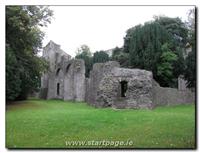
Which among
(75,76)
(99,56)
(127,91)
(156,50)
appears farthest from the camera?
(75,76)

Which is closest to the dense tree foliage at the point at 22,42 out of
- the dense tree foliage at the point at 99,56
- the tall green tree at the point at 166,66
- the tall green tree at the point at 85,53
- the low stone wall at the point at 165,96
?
the tall green tree at the point at 85,53

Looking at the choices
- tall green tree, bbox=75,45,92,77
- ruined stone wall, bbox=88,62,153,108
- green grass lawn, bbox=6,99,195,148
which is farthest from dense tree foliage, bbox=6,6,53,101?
ruined stone wall, bbox=88,62,153,108

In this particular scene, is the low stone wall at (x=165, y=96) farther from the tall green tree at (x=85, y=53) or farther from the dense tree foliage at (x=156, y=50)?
the tall green tree at (x=85, y=53)

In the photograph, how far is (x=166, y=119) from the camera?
948 cm

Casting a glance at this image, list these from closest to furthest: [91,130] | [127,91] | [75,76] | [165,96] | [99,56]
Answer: [91,130]
[99,56]
[165,96]
[127,91]
[75,76]

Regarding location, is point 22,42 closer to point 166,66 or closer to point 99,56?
point 99,56

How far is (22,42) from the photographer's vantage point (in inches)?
396

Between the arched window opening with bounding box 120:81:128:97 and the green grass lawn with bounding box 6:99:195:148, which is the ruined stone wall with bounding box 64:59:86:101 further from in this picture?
the green grass lawn with bounding box 6:99:195:148

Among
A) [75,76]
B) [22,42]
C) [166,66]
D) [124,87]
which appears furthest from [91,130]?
[75,76]

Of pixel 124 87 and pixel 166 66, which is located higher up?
pixel 166 66

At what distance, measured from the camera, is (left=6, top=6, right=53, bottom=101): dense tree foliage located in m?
8.88

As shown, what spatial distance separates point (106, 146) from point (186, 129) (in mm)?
2017

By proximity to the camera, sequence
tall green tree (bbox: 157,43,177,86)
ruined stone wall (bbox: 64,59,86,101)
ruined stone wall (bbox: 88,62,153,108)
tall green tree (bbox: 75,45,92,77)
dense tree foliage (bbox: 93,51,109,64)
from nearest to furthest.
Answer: tall green tree (bbox: 75,45,92,77) → dense tree foliage (bbox: 93,51,109,64) → ruined stone wall (bbox: 88,62,153,108) → tall green tree (bbox: 157,43,177,86) → ruined stone wall (bbox: 64,59,86,101)

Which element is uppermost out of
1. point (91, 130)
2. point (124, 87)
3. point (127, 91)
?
point (124, 87)
